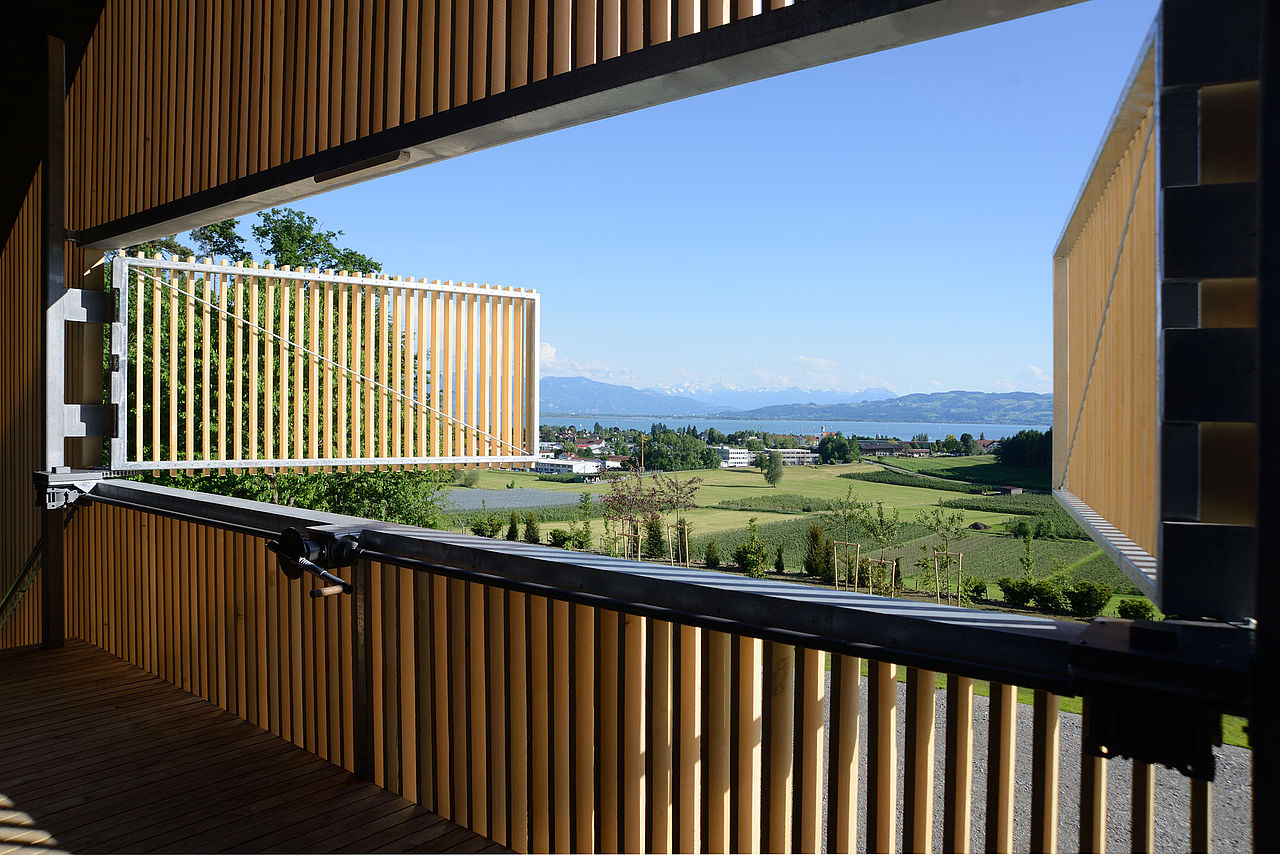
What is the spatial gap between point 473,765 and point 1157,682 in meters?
1.67

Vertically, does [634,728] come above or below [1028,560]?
above

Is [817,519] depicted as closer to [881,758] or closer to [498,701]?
[498,701]

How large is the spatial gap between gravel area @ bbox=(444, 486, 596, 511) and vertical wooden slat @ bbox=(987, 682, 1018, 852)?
27271 mm

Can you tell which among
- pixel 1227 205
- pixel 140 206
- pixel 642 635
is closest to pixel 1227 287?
pixel 1227 205

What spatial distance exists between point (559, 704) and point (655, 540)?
21099mm

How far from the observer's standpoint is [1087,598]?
50.2ft

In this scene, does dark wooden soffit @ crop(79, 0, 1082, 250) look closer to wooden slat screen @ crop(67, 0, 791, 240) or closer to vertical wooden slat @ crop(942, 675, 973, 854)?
wooden slat screen @ crop(67, 0, 791, 240)

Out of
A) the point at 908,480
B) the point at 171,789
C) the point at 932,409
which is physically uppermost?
the point at 932,409

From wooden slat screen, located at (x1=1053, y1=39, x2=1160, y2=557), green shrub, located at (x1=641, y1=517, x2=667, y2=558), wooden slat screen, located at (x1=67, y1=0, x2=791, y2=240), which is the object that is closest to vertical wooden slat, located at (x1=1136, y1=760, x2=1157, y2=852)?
wooden slat screen, located at (x1=1053, y1=39, x2=1160, y2=557)

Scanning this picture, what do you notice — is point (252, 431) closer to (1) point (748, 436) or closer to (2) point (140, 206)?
(2) point (140, 206)

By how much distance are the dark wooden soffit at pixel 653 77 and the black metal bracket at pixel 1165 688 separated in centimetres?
95

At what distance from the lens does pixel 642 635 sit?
1777 mm

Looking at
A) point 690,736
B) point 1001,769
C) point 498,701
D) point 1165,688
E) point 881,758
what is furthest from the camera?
point 498,701

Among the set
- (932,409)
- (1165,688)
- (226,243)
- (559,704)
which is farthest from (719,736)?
(932,409)
